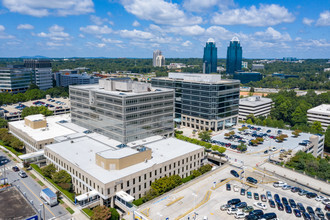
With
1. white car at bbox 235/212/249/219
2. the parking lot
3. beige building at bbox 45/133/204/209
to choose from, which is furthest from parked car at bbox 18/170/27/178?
white car at bbox 235/212/249/219

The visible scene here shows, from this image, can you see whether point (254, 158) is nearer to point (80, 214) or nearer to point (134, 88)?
point (134, 88)

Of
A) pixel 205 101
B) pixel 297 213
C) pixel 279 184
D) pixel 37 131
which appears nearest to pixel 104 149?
pixel 37 131

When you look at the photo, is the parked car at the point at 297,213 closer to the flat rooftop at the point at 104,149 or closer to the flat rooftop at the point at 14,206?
the flat rooftop at the point at 104,149

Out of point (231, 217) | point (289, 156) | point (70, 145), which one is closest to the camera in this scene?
point (231, 217)

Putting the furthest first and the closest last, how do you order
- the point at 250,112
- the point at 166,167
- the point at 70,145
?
the point at 250,112
the point at 70,145
the point at 166,167

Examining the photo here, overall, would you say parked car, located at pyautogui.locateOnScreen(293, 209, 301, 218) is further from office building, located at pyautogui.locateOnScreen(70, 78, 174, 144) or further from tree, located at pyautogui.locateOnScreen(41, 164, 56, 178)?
tree, located at pyautogui.locateOnScreen(41, 164, 56, 178)

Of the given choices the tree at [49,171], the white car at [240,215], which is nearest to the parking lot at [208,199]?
the white car at [240,215]

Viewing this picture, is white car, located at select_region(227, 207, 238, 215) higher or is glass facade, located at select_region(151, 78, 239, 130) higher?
glass facade, located at select_region(151, 78, 239, 130)

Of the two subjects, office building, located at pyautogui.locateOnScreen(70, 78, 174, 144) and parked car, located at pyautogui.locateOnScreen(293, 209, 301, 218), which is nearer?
parked car, located at pyautogui.locateOnScreen(293, 209, 301, 218)

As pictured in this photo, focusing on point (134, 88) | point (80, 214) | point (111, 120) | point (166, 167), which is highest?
point (134, 88)

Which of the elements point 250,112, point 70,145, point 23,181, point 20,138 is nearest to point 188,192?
point 70,145
